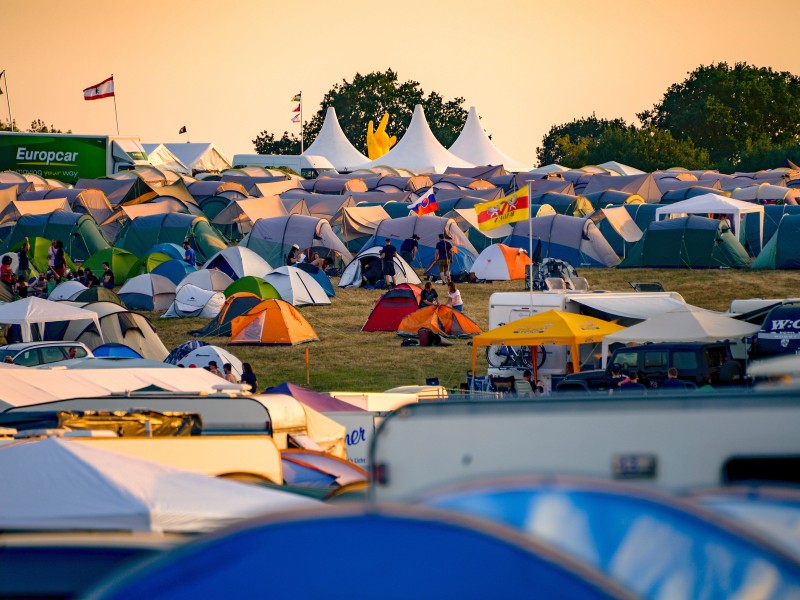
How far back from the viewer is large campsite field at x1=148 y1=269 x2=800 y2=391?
63.6ft

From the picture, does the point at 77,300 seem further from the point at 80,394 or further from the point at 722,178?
the point at 722,178

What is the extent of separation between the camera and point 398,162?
61.9 metres

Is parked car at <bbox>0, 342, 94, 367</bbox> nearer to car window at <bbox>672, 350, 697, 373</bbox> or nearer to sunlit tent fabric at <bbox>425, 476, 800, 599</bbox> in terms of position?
car window at <bbox>672, 350, 697, 373</bbox>

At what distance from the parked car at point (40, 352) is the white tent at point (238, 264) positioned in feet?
29.8

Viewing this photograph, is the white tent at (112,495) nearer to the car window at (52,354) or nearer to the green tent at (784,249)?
the car window at (52,354)

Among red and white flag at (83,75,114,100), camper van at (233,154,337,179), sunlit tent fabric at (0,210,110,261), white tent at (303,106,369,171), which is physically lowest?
sunlit tent fabric at (0,210,110,261)

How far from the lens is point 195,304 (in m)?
24.6

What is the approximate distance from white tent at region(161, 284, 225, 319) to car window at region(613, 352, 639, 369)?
429 inches

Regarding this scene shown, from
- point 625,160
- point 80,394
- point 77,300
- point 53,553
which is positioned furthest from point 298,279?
point 625,160

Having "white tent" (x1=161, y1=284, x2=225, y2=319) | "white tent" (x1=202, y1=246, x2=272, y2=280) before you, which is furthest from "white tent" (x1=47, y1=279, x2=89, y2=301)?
"white tent" (x1=202, y1=246, x2=272, y2=280)

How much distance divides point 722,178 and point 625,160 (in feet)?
73.6

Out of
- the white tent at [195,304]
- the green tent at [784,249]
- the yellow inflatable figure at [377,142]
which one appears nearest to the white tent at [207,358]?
the white tent at [195,304]

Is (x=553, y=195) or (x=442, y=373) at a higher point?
(x=553, y=195)

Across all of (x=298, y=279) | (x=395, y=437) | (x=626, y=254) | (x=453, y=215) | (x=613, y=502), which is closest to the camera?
(x=613, y=502)
